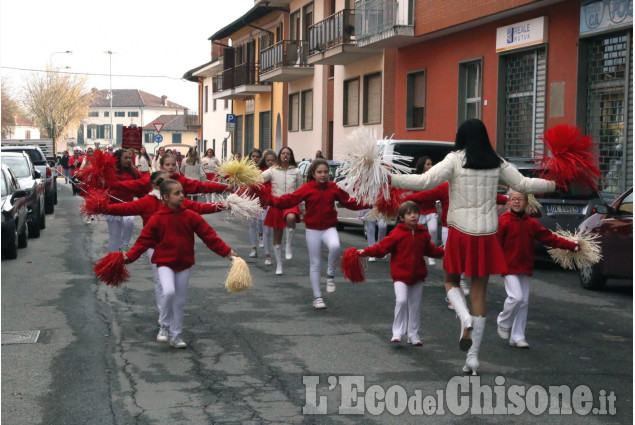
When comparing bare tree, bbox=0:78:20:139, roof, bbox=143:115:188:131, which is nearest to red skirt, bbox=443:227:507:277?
bare tree, bbox=0:78:20:139

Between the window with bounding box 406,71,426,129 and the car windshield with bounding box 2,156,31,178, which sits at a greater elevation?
the window with bounding box 406,71,426,129

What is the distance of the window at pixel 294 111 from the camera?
135ft

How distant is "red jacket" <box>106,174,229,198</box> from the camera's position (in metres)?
9.39

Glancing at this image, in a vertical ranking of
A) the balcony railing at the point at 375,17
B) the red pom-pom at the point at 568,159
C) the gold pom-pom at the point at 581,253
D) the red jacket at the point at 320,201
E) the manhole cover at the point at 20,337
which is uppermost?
the balcony railing at the point at 375,17

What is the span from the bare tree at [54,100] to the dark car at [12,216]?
2873 inches

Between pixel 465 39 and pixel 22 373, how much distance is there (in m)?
19.3

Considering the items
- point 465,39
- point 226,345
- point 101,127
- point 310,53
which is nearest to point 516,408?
point 226,345

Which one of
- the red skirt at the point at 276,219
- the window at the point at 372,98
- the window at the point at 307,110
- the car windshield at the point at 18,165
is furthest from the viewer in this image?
the window at the point at 307,110

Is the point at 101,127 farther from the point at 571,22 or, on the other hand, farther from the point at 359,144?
the point at 359,144

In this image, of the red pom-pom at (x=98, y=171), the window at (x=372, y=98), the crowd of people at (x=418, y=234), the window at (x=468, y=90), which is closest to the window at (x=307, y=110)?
the window at (x=372, y=98)

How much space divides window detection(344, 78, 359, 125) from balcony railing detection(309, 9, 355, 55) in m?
1.63

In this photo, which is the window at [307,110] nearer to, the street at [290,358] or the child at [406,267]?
the street at [290,358]

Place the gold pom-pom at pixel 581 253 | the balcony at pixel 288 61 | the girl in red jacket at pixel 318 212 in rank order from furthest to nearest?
the balcony at pixel 288 61 < the girl in red jacket at pixel 318 212 < the gold pom-pom at pixel 581 253

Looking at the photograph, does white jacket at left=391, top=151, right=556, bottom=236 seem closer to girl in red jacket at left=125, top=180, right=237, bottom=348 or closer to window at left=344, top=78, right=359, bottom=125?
girl in red jacket at left=125, top=180, right=237, bottom=348
